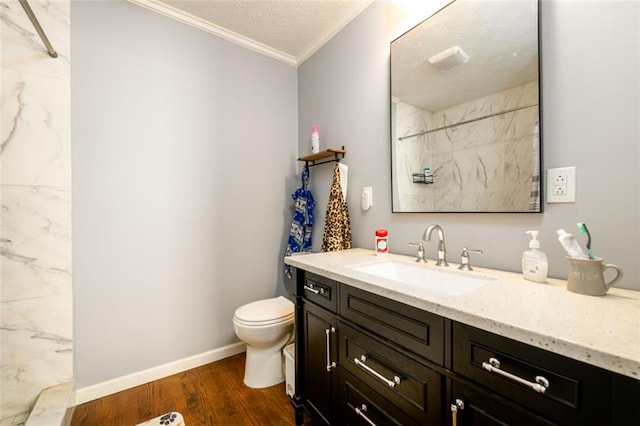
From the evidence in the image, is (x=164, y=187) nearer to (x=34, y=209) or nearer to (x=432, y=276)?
(x=34, y=209)

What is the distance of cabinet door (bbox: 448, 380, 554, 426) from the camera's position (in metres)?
0.60

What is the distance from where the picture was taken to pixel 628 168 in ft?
2.71

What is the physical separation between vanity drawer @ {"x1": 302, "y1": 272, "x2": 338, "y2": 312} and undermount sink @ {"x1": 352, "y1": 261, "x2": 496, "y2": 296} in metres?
0.14

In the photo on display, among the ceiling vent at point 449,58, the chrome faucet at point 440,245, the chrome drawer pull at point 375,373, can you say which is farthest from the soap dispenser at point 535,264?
the ceiling vent at point 449,58

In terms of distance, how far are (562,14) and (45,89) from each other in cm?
242

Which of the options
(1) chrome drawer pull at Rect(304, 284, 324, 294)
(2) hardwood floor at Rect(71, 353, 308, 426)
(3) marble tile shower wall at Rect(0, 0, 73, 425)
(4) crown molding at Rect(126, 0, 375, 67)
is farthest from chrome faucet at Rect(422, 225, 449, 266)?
(3) marble tile shower wall at Rect(0, 0, 73, 425)

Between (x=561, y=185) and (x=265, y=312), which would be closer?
(x=561, y=185)

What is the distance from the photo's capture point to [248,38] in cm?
211

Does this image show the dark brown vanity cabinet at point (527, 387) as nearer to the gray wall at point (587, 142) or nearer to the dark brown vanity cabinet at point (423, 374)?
the dark brown vanity cabinet at point (423, 374)

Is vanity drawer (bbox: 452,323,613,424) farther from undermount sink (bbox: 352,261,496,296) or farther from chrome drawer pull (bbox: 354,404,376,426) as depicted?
chrome drawer pull (bbox: 354,404,376,426)

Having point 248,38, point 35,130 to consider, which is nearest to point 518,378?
point 35,130

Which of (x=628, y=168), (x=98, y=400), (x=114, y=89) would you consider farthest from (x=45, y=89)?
(x=628, y=168)

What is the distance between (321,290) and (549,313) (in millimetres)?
801

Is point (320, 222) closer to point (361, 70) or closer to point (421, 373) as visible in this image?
point (361, 70)
